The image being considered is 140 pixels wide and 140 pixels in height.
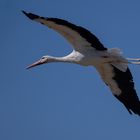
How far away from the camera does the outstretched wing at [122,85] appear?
1989 centimetres

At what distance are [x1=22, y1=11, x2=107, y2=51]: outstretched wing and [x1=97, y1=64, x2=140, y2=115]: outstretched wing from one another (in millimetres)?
1214

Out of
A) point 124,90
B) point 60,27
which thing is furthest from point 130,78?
point 60,27

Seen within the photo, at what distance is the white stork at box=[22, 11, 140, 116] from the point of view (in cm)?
1809

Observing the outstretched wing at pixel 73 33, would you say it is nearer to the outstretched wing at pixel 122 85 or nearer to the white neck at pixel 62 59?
the white neck at pixel 62 59

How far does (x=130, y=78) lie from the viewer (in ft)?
64.7

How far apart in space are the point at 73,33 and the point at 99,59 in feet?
3.07

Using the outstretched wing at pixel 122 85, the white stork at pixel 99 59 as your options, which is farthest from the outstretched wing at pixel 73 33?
the outstretched wing at pixel 122 85

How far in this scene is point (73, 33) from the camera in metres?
18.5

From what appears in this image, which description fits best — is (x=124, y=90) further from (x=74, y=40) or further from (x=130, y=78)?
(x=74, y=40)

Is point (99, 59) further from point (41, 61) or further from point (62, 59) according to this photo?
point (41, 61)

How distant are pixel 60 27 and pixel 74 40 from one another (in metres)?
0.71

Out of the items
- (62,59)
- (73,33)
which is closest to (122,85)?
(62,59)

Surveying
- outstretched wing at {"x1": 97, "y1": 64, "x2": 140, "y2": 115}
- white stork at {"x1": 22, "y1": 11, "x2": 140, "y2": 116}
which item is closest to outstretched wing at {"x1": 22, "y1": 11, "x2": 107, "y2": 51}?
white stork at {"x1": 22, "y1": 11, "x2": 140, "y2": 116}

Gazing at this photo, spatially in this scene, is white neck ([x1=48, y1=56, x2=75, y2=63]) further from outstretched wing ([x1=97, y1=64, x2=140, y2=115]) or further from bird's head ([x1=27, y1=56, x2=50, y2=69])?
outstretched wing ([x1=97, y1=64, x2=140, y2=115])
